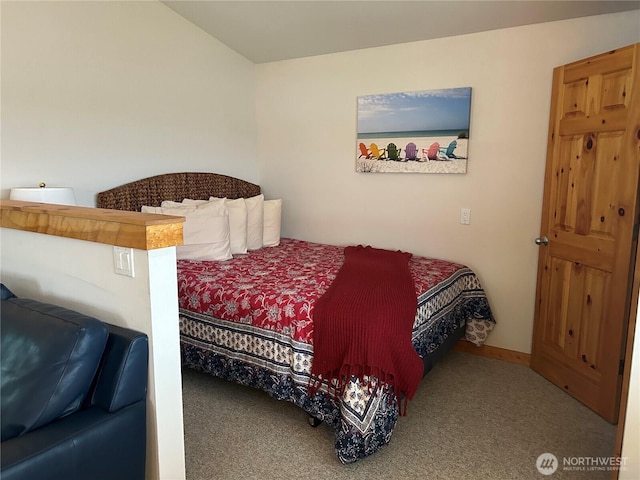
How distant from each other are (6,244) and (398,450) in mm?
2059

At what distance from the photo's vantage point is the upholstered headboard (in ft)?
10.2

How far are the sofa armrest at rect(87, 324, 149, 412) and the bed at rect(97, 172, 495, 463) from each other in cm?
87

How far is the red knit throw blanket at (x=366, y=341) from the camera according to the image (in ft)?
6.66

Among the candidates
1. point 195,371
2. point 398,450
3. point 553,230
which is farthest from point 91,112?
point 553,230

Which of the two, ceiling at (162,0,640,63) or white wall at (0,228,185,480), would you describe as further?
ceiling at (162,0,640,63)

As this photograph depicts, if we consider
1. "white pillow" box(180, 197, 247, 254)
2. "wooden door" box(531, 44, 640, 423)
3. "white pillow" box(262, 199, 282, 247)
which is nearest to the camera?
"wooden door" box(531, 44, 640, 423)

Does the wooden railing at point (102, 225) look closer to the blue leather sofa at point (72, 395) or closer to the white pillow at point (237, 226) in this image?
the blue leather sofa at point (72, 395)

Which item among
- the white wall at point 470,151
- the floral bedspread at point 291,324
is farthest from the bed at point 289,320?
the white wall at point 470,151

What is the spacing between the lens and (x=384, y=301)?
7.47 ft

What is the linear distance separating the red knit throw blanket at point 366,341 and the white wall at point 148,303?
0.71m

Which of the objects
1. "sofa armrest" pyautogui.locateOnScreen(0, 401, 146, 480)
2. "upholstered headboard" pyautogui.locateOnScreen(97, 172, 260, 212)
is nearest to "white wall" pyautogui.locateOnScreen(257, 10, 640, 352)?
"upholstered headboard" pyautogui.locateOnScreen(97, 172, 260, 212)

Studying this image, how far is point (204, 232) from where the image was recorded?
315cm

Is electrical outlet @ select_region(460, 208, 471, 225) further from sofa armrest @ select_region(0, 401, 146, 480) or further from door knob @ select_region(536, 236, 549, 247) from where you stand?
sofa armrest @ select_region(0, 401, 146, 480)

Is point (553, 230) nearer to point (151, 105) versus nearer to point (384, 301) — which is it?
point (384, 301)
